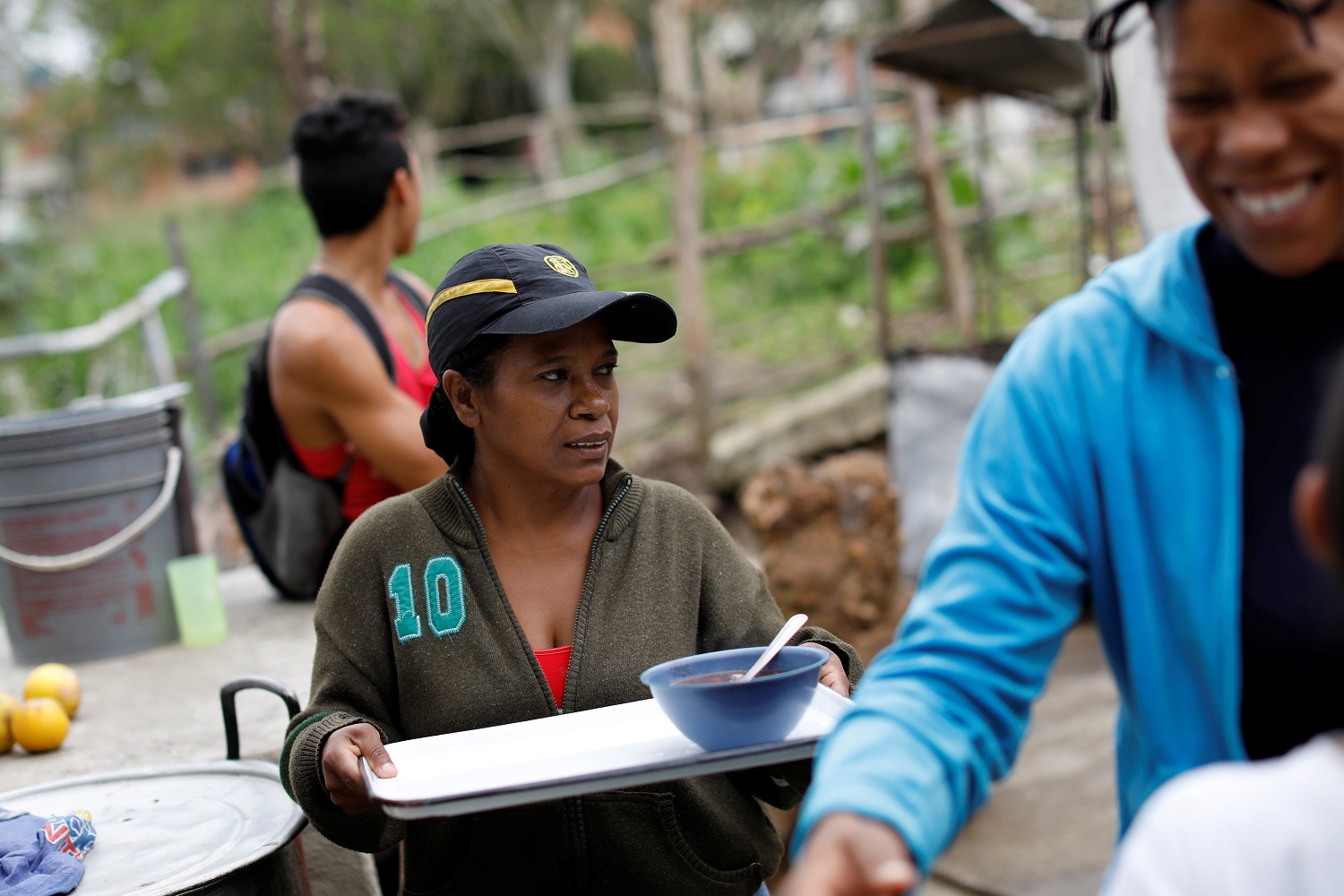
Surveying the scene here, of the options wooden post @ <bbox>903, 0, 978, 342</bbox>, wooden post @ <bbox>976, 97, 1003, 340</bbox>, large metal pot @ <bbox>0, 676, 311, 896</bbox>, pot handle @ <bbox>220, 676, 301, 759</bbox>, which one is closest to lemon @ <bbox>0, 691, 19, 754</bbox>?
large metal pot @ <bbox>0, 676, 311, 896</bbox>

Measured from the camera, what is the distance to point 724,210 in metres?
13.4

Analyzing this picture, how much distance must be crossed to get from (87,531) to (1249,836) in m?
3.25

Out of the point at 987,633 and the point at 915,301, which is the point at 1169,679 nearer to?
the point at 987,633

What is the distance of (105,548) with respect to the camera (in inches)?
133

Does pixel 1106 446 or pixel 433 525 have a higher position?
pixel 1106 446

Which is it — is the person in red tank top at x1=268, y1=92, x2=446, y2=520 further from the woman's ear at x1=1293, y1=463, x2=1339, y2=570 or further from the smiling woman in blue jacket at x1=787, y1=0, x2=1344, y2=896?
the woman's ear at x1=1293, y1=463, x2=1339, y2=570

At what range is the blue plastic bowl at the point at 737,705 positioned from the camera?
1.49m

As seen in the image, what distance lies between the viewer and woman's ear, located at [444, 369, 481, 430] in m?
2.04

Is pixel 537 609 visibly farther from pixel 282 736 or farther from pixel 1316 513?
pixel 1316 513

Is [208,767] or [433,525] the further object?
[208,767]

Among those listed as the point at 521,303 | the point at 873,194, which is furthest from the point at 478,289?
the point at 873,194

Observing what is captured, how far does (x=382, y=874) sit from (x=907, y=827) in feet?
7.39

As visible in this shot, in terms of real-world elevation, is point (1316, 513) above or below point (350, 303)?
below

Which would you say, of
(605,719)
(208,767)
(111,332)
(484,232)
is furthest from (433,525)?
(484,232)
